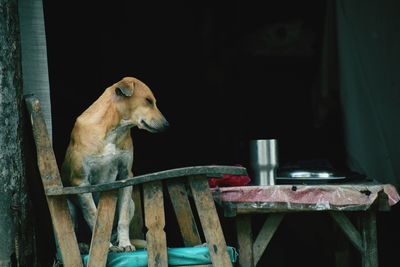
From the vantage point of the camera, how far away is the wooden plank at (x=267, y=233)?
3912 millimetres

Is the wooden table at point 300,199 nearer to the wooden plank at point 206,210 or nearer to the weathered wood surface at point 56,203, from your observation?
the wooden plank at point 206,210

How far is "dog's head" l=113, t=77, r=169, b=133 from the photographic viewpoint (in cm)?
369

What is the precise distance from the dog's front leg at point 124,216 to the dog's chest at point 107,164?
0.10m

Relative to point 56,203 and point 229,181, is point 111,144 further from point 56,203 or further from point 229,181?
point 229,181

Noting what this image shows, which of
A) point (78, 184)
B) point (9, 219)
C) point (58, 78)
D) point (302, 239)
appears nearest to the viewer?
point (9, 219)

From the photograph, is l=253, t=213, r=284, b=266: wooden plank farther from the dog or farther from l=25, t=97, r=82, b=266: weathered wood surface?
l=25, t=97, r=82, b=266: weathered wood surface

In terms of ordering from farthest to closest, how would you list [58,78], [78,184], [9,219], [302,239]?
1. [302,239]
2. [58,78]
3. [78,184]
4. [9,219]

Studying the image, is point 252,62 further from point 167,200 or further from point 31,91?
point 31,91

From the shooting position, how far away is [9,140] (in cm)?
340

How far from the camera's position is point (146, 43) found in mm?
6051

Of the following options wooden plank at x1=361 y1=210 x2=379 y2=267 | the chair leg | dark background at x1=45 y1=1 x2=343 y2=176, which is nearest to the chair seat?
the chair leg

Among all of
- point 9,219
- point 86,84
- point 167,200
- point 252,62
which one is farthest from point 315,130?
point 9,219

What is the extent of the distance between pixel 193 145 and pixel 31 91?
261cm

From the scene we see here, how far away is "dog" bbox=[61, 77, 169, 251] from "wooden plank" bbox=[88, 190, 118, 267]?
339 millimetres
